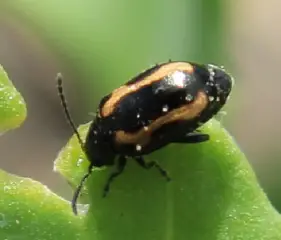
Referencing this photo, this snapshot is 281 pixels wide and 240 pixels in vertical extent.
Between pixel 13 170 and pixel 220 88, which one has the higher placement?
pixel 220 88

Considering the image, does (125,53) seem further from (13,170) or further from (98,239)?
(98,239)

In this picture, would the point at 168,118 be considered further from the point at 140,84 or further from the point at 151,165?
the point at 151,165

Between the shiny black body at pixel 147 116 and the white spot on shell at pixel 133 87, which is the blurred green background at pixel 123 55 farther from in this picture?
the white spot on shell at pixel 133 87

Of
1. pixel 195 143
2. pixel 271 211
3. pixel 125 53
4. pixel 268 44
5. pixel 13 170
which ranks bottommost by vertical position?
pixel 13 170

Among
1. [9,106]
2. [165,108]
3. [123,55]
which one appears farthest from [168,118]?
[123,55]

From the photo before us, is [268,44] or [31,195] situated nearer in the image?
[31,195]

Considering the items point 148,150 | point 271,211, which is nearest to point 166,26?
point 148,150
